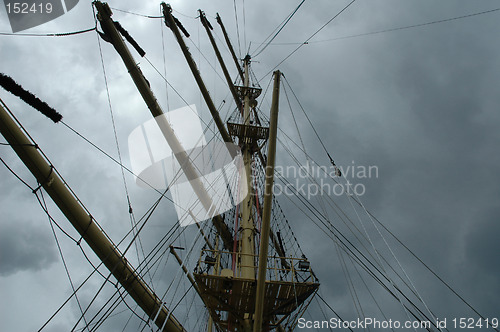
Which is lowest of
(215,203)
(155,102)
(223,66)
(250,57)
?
(215,203)

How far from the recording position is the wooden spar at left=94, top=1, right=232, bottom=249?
7.95 metres

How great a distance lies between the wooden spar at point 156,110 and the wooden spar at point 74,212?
282 centimetres

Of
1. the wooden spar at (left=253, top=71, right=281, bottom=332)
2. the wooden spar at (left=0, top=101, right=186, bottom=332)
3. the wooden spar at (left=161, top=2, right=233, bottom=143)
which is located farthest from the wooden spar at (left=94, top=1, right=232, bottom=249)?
the wooden spar at (left=253, top=71, right=281, bottom=332)

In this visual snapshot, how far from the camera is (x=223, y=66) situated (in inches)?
532

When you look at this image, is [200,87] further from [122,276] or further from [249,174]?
[122,276]

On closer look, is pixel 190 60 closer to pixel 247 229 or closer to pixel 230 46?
pixel 230 46

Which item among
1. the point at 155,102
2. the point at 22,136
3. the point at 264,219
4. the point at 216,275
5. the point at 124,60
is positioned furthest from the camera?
the point at 155,102

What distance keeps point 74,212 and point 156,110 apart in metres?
4.39

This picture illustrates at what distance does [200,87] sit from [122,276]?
724 centimetres

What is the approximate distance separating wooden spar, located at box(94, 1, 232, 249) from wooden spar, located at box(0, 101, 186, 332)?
2819mm

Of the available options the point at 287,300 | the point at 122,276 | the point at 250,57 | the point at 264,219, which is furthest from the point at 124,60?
the point at 250,57

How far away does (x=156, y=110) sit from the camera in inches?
356

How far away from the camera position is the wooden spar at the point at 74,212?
17.0 ft

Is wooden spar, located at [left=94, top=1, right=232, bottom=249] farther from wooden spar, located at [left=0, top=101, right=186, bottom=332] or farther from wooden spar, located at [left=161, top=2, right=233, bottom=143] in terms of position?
wooden spar, located at [left=0, top=101, right=186, bottom=332]
